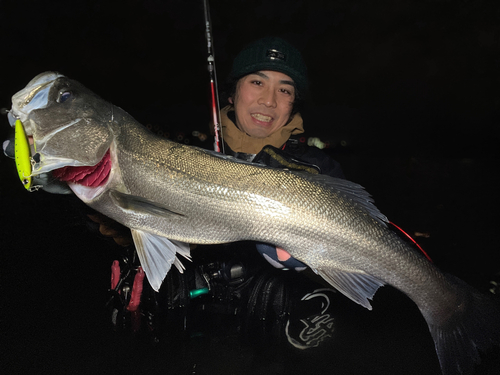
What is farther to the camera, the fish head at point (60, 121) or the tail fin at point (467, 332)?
the tail fin at point (467, 332)

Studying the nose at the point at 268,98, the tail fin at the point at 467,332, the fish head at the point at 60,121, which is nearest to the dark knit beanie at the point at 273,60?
the nose at the point at 268,98

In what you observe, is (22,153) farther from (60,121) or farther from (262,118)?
(262,118)

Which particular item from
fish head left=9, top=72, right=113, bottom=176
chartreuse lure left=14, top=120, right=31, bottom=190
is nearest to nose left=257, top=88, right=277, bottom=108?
fish head left=9, top=72, right=113, bottom=176

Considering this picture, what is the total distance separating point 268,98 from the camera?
268cm

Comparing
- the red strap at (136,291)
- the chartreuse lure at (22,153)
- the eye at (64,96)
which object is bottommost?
the red strap at (136,291)

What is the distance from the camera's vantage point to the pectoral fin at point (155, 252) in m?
1.52

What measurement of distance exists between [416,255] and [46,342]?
3268mm

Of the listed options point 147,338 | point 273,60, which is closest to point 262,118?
point 273,60

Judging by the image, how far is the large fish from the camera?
4.75 ft

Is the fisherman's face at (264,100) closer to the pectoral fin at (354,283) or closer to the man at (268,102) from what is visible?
the man at (268,102)

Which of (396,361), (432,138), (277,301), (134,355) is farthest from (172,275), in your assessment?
(432,138)

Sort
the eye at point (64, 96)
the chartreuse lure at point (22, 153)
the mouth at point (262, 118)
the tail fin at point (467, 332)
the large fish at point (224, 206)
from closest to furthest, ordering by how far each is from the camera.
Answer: the chartreuse lure at point (22, 153), the eye at point (64, 96), the large fish at point (224, 206), the tail fin at point (467, 332), the mouth at point (262, 118)

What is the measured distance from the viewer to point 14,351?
2.33m

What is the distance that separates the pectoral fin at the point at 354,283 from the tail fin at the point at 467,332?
0.52m
